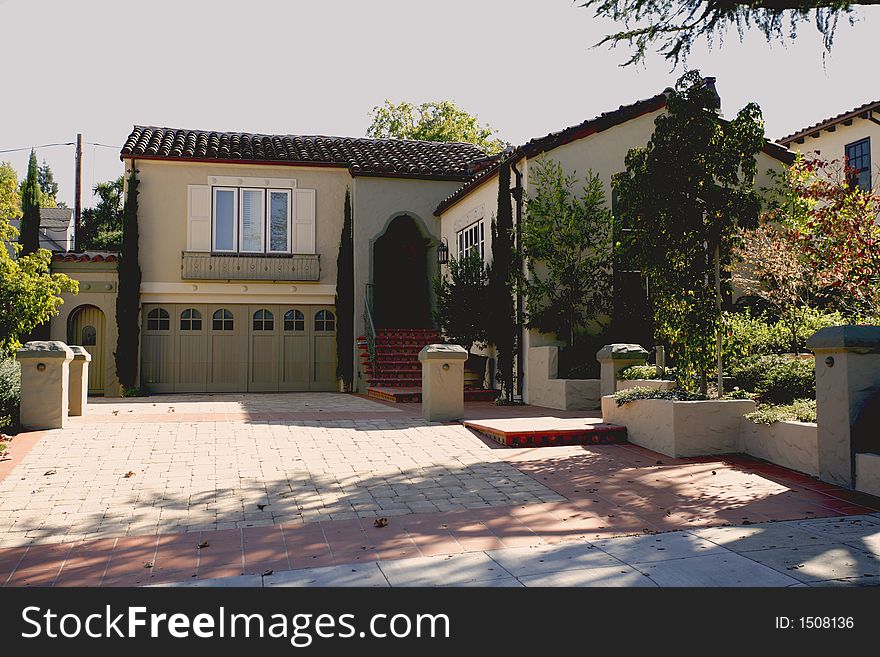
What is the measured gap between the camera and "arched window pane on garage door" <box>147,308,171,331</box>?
17906mm

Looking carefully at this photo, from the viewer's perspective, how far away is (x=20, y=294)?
31.0 ft

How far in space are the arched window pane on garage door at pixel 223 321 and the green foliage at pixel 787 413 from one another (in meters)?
13.8

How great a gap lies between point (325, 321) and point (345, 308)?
941 millimetres

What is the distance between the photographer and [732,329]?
852 centimetres

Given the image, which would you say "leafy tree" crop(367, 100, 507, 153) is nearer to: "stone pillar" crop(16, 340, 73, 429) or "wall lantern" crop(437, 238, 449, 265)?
"wall lantern" crop(437, 238, 449, 265)

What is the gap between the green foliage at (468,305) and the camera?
14602mm

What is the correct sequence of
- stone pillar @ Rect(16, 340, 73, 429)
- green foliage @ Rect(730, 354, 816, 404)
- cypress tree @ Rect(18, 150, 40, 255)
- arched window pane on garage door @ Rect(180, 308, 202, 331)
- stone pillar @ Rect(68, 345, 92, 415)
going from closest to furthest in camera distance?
green foliage @ Rect(730, 354, 816, 404) < stone pillar @ Rect(16, 340, 73, 429) < stone pillar @ Rect(68, 345, 92, 415) < cypress tree @ Rect(18, 150, 40, 255) < arched window pane on garage door @ Rect(180, 308, 202, 331)

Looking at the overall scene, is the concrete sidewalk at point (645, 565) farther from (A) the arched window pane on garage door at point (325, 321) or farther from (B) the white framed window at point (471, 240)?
(A) the arched window pane on garage door at point (325, 321)

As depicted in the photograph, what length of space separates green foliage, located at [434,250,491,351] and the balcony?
15.4 ft

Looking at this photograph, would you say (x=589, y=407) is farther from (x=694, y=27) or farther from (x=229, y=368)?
(x=229, y=368)

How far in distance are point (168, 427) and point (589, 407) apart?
6810mm

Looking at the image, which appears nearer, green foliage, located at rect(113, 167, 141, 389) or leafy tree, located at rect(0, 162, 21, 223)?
leafy tree, located at rect(0, 162, 21, 223)

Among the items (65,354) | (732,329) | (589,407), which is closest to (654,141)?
(732,329)

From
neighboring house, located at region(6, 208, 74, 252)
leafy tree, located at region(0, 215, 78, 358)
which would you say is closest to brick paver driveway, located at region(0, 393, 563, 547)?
leafy tree, located at region(0, 215, 78, 358)
